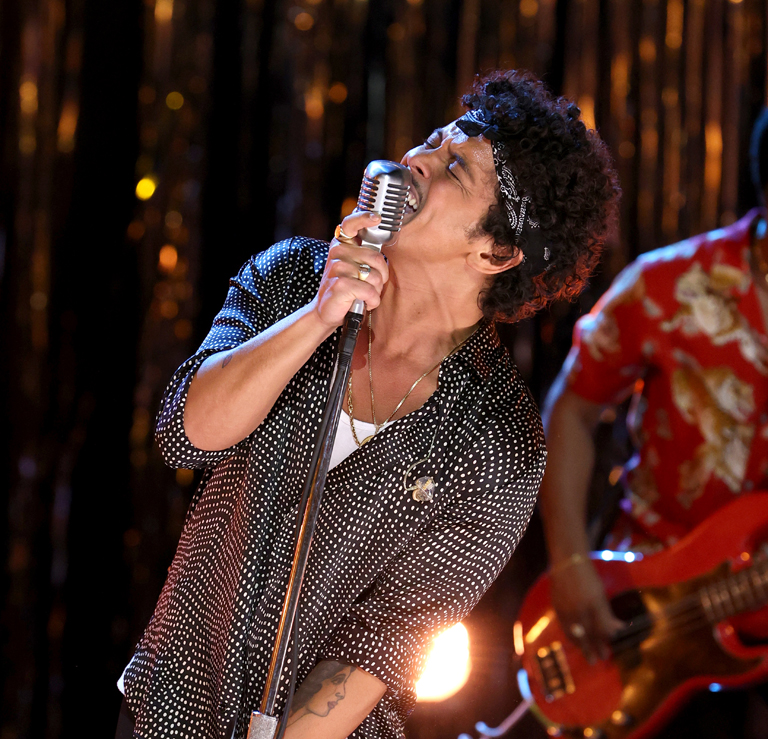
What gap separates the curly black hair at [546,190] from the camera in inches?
55.9

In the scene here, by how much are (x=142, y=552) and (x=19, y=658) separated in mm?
417

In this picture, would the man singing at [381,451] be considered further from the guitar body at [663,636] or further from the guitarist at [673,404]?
the guitar body at [663,636]

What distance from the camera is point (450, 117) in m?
2.51

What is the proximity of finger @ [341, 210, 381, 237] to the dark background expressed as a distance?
1.39 m

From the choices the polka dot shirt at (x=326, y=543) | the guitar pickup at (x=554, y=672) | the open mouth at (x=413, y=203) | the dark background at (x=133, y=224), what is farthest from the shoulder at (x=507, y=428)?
the dark background at (x=133, y=224)

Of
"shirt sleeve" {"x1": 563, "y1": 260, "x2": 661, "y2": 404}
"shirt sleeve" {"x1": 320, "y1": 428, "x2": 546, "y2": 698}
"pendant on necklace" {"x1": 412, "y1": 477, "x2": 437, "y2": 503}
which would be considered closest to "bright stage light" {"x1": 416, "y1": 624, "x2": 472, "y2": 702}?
"shirt sleeve" {"x1": 563, "y1": 260, "x2": 661, "y2": 404}

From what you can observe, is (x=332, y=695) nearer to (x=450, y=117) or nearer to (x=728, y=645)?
(x=728, y=645)

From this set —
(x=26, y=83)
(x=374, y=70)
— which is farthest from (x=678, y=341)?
(x=26, y=83)

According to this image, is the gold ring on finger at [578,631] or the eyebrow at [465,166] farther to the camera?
the gold ring on finger at [578,631]

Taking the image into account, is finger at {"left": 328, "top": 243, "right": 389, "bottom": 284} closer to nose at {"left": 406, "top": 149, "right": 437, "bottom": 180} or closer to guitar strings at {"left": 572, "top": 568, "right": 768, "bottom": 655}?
nose at {"left": 406, "top": 149, "right": 437, "bottom": 180}

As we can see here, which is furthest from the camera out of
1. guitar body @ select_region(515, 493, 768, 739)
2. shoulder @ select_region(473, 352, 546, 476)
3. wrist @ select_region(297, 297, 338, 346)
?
guitar body @ select_region(515, 493, 768, 739)

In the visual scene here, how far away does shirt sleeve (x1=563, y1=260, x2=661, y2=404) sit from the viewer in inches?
81.9

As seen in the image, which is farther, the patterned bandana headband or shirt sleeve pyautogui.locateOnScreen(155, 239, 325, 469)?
the patterned bandana headband

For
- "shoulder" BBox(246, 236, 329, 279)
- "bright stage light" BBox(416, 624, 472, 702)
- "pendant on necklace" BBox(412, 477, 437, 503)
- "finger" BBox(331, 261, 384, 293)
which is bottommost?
"bright stage light" BBox(416, 624, 472, 702)
